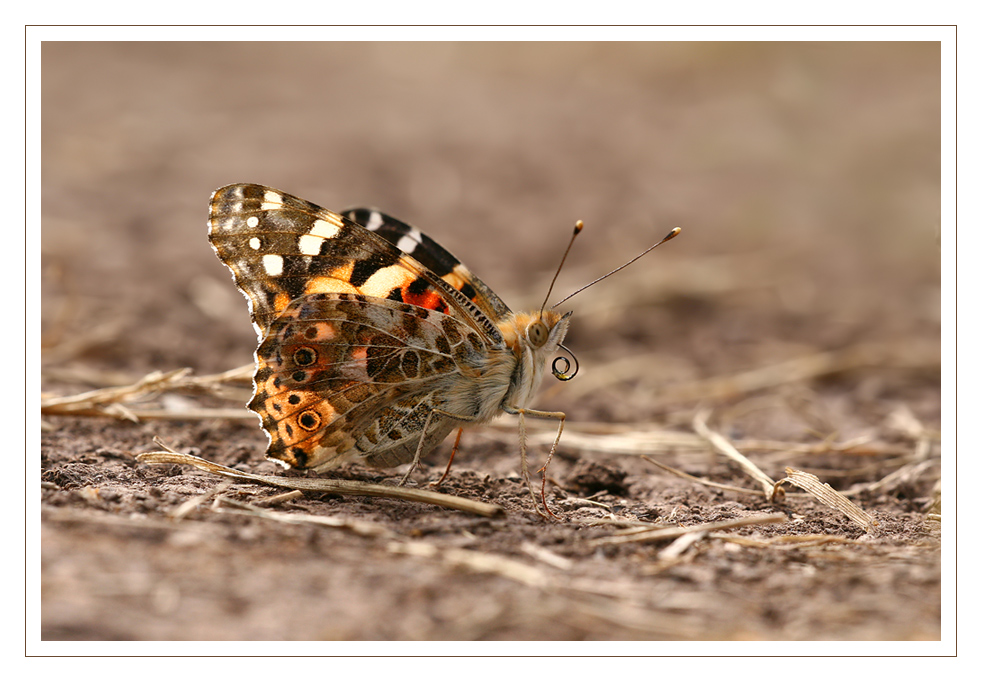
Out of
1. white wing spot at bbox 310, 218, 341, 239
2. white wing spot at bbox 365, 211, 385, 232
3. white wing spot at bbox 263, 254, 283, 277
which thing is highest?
white wing spot at bbox 365, 211, 385, 232

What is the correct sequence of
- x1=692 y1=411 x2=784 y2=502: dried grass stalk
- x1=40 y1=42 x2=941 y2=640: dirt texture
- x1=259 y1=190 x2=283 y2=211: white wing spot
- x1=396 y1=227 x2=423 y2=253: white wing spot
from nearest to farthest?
x1=40 y1=42 x2=941 y2=640: dirt texture, x1=259 y1=190 x2=283 y2=211: white wing spot, x1=692 y1=411 x2=784 y2=502: dried grass stalk, x1=396 y1=227 x2=423 y2=253: white wing spot

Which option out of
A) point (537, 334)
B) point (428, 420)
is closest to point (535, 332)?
point (537, 334)

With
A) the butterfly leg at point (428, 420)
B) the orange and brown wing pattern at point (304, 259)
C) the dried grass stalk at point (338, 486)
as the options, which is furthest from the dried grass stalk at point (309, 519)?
the orange and brown wing pattern at point (304, 259)

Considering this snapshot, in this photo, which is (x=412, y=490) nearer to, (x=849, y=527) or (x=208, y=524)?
(x=208, y=524)

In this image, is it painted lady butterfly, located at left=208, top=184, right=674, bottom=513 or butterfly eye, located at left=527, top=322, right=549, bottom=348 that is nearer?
painted lady butterfly, located at left=208, top=184, right=674, bottom=513

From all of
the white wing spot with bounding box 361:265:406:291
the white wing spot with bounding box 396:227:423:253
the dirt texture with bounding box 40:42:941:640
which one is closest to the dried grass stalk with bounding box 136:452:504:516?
the dirt texture with bounding box 40:42:941:640

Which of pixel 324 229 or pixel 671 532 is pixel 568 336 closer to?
pixel 324 229

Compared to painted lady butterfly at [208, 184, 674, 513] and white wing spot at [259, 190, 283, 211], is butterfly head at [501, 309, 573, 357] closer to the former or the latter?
painted lady butterfly at [208, 184, 674, 513]

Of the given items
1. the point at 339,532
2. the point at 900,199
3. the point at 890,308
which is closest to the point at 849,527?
the point at 339,532
